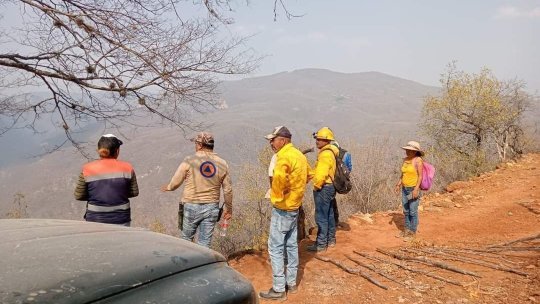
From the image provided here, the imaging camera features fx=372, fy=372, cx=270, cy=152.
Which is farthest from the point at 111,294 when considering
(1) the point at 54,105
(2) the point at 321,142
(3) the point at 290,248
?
(1) the point at 54,105

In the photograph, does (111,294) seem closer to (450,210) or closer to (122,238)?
(122,238)

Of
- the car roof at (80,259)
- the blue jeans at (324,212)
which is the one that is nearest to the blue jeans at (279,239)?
the blue jeans at (324,212)

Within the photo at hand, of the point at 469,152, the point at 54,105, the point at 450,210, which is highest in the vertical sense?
the point at 54,105

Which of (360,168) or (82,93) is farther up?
(82,93)

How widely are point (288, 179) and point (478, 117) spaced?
18.2 metres

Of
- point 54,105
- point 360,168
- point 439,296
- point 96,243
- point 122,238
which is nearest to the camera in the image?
point 96,243

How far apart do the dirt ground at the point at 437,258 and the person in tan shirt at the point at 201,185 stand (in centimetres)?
129

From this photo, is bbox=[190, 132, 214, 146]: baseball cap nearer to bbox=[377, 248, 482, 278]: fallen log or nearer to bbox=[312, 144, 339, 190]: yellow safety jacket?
bbox=[312, 144, 339, 190]: yellow safety jacket

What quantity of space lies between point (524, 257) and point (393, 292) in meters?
2.22

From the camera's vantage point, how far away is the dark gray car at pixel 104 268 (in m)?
1.08

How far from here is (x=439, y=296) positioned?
4461 millimetres

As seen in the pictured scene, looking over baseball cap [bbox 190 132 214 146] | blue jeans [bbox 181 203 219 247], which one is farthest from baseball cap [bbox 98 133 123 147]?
blue jeans [bbox 181 203 219 247]

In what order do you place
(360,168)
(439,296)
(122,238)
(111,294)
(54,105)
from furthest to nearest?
(360,168), (54,105), (439,296), (122,238), (111,294)

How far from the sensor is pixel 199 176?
4.78 metres
